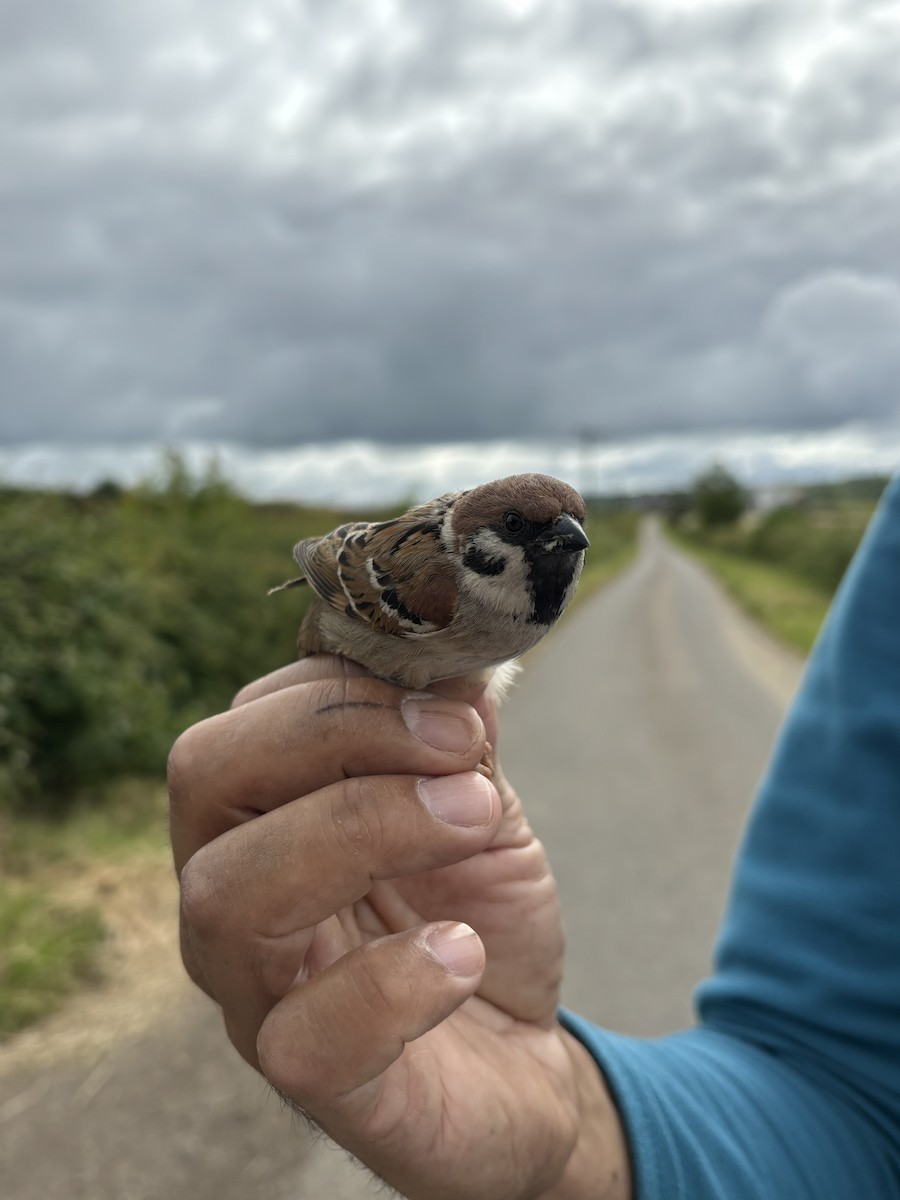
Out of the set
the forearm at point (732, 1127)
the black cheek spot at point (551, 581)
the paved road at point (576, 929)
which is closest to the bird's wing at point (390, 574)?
the black cheek spot at point (551, 581)

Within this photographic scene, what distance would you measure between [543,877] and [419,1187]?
2.21 feet

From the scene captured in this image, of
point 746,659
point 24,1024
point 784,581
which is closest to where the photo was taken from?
point 24,1024

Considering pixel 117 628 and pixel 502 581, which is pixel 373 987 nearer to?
pixel 502 581

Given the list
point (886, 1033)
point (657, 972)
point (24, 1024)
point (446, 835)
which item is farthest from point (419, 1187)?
point (657, 972)

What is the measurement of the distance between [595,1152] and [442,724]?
0.94 m

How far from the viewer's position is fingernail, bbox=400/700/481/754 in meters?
1.79

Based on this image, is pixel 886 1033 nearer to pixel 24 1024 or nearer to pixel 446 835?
pixel 446 835

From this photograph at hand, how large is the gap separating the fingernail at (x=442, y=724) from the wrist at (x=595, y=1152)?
0.78m

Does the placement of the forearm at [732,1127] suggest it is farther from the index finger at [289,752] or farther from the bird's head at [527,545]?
the bird's head at [527,545]

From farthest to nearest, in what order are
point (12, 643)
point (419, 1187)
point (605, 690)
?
point (605, 690) → point (12, 643) → point (419, 1187)

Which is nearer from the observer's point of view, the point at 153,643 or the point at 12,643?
the point at 12,643

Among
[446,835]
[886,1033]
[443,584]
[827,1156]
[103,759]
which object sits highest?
[443,584]

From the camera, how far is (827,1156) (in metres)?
1.93

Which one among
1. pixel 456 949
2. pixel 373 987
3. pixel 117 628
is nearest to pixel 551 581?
pixel 456 949
